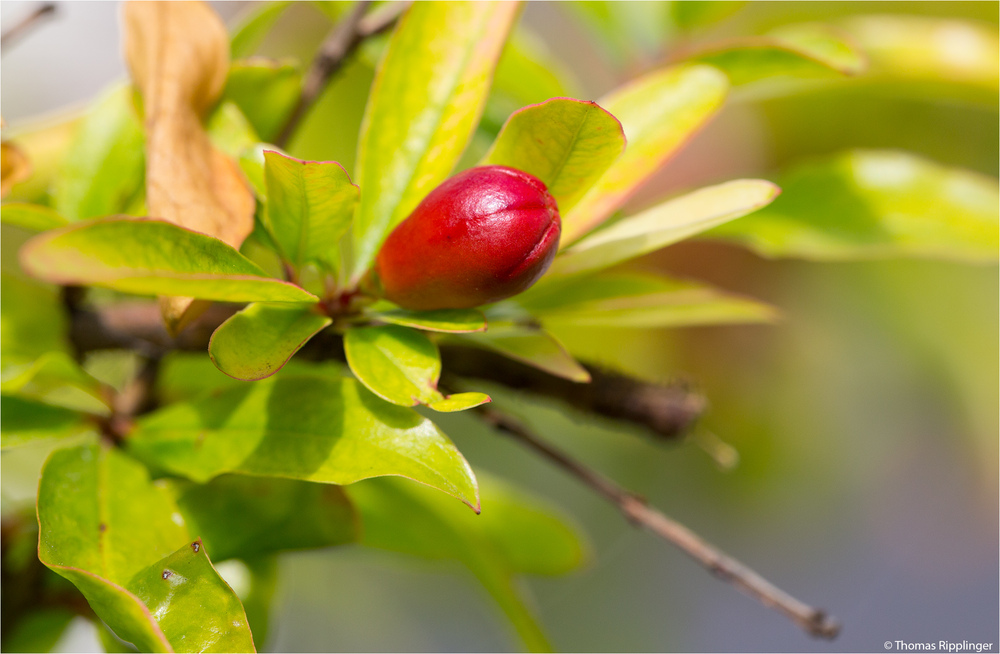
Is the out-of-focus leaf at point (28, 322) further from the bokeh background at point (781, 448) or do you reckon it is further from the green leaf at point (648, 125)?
the bokeh background at point (781, 448)

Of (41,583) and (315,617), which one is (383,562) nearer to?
(41,583)

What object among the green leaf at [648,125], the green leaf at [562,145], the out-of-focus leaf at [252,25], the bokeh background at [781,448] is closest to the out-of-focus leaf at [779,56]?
the green leaf at [648,125]

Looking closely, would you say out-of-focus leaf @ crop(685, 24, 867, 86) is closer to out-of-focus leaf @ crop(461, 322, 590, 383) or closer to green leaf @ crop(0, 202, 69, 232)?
out-of-focus leaf @ crop(461, 322, 590, 383)

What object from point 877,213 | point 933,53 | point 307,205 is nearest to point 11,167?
point 307,205

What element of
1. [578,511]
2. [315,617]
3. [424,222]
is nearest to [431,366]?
[424,222]

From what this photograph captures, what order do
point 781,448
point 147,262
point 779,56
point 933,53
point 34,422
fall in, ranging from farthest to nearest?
point 781,448
point 933,53
point 779,56
point 34,422
point 147,262

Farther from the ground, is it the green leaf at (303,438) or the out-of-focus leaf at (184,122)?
the out-of-focus leaf at (184,122)

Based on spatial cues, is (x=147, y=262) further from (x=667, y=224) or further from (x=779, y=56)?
(x=779, y=56)
